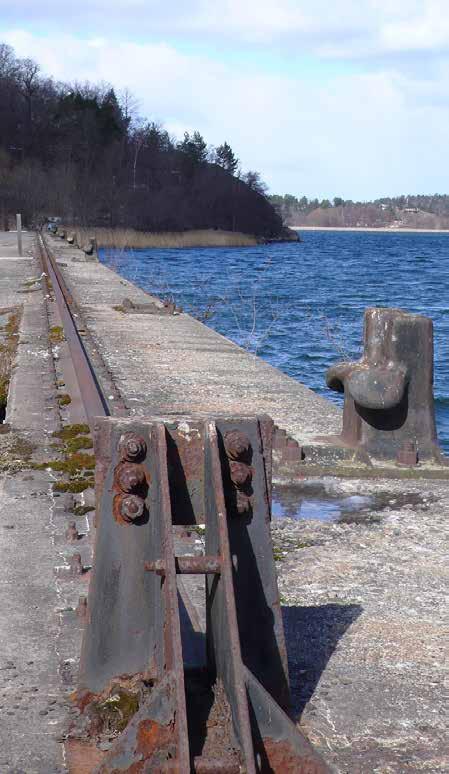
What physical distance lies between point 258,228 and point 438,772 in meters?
123

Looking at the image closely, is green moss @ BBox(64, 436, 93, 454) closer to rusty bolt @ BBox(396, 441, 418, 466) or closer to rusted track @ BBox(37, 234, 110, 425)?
rusted track @ BBox(37, 234, 110, 425)

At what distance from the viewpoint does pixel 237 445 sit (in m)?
3.44

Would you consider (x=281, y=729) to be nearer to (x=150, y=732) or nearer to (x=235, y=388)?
(x=150, y=732)

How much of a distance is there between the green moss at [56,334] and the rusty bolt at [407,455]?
579 centimetres

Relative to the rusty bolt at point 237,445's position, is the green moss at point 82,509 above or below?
below

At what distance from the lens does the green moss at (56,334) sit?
470 inches

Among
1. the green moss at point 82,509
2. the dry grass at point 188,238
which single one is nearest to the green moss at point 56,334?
the green moss at point 82,509

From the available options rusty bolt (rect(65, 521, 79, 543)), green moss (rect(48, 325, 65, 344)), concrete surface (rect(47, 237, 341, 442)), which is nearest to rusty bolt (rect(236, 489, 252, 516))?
rusty bolt (rect(65, 521, 79, 543))

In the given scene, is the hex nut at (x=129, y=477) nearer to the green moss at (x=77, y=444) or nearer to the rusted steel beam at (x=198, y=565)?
the rusted steel beam at (x=198, y=565)

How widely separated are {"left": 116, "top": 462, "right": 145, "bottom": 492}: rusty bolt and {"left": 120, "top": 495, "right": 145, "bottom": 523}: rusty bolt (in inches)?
1.1

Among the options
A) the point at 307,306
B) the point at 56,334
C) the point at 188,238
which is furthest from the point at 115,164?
the point at 56,334

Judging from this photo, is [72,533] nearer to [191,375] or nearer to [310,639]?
[310,639]

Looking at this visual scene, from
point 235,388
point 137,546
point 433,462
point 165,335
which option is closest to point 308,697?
point 137,546

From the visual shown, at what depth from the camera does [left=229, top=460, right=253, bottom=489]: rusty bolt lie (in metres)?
3.43
